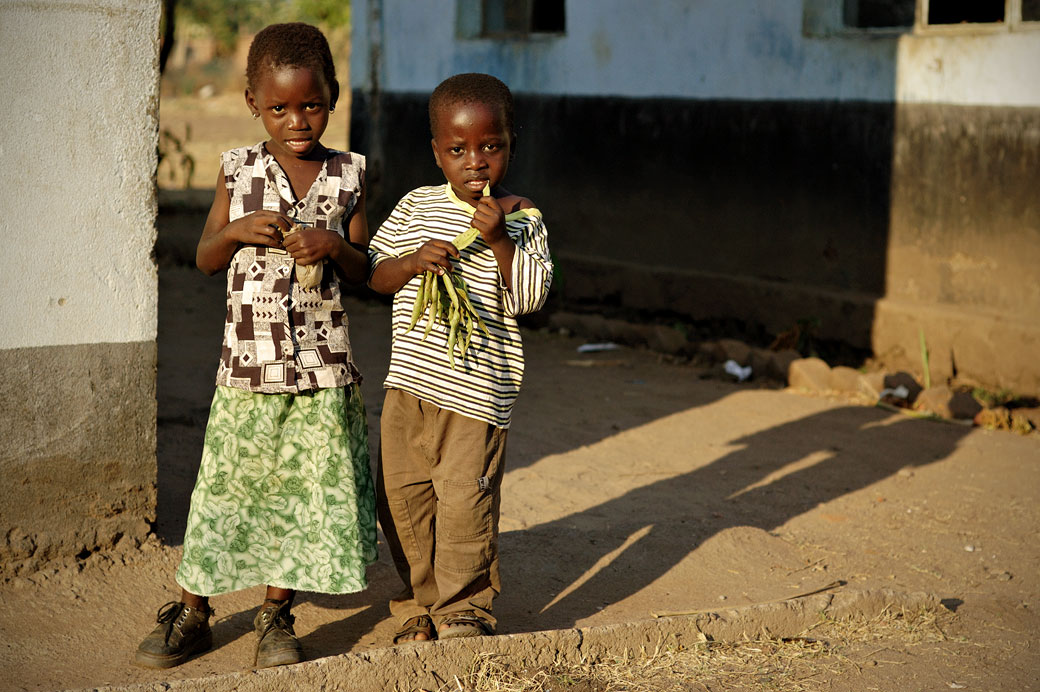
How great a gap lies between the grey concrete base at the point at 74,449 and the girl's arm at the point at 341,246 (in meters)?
0.98

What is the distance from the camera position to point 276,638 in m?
2.93

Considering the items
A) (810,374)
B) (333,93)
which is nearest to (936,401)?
(810,374)

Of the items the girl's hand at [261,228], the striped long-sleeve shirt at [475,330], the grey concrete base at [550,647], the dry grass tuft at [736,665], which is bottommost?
the dry grass tuft at [736,665]

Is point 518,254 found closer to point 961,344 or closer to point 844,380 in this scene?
point 844,380

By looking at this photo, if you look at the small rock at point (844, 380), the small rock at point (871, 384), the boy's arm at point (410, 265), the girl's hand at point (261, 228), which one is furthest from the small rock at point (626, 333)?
the girl's hand at point (261, 228)

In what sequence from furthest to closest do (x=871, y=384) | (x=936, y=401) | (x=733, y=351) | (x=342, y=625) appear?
(x=733, y=351)
(x=871, y=384)
(x=936, y=401)
(x=342, y=625)

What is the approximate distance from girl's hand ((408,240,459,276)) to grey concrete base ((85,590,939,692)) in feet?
3.18

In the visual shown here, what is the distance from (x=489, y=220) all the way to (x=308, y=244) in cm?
44

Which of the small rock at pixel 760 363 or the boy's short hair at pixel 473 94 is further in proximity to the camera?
the small rock at pixel 760 363

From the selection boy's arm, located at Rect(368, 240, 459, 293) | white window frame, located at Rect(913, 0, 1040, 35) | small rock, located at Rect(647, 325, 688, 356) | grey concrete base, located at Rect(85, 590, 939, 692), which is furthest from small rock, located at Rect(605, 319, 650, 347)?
boy's arm, located at Rect(368, 240, 459, 293)

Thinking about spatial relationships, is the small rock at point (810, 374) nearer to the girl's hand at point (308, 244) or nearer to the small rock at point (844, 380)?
the small rock at point (844, 380)

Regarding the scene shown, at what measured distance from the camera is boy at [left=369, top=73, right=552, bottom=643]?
9.32 ft

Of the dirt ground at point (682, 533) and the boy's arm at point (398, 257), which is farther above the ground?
the boy's arm at point (398, 257)

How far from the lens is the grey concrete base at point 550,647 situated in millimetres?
2732
